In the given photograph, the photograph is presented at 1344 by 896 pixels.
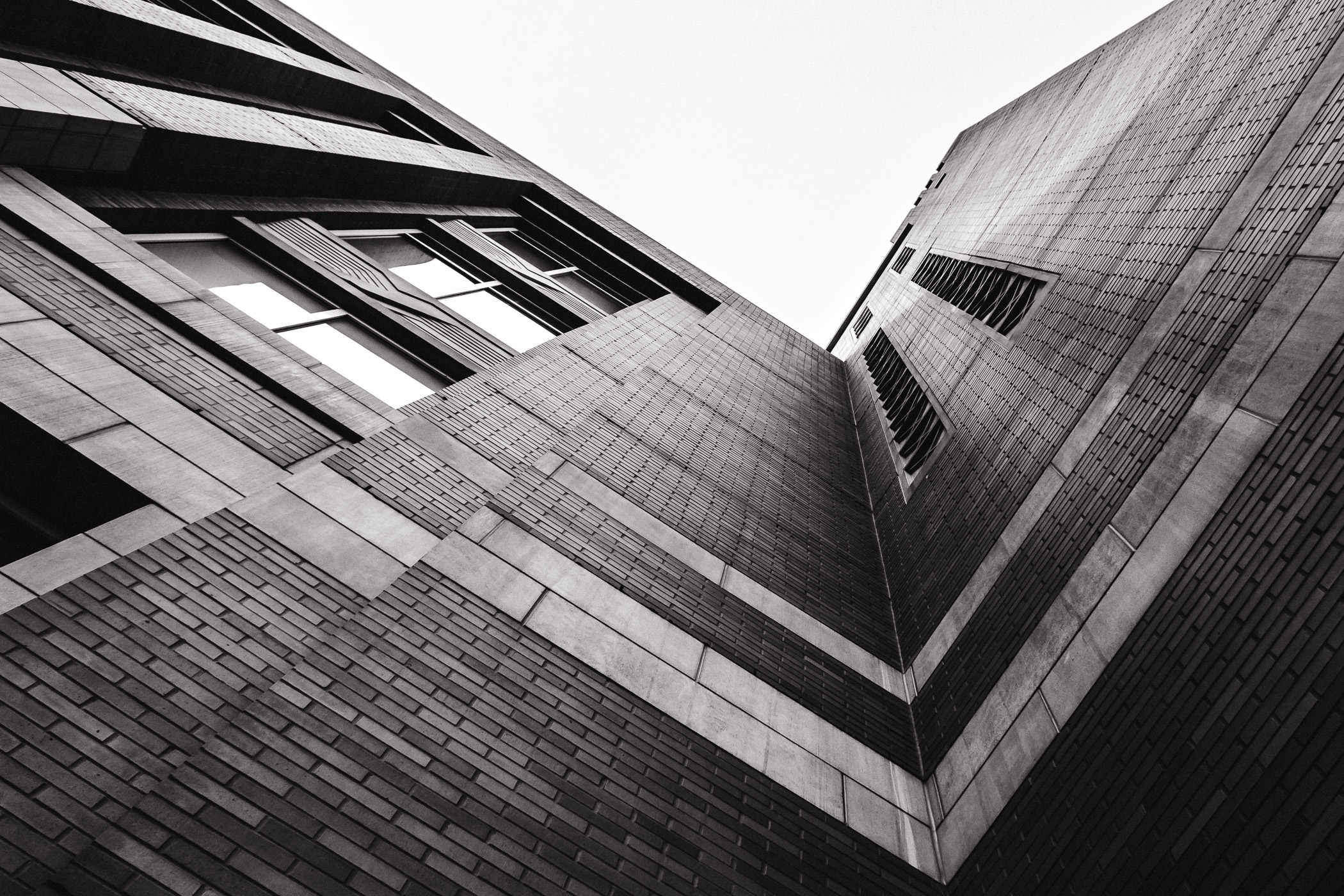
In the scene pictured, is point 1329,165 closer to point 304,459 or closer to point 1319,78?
point 1319,78

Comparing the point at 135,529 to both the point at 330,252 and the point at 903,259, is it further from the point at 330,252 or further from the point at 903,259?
the point at 903,259

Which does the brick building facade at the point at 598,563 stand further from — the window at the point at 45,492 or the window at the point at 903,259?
the window at the point at 903,259

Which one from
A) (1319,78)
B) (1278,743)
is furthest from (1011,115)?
(1278,743)

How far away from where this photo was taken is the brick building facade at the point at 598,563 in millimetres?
4586

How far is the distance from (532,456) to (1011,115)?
36674 millimetres

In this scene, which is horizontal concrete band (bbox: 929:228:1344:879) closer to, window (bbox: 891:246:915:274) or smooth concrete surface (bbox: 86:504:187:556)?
smooth concrete surface (bbox: 86:504:187:556)

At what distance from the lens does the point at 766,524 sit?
11.6 metres

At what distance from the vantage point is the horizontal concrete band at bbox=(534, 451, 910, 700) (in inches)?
363

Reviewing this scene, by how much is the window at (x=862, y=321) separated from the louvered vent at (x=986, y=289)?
30.1 ft

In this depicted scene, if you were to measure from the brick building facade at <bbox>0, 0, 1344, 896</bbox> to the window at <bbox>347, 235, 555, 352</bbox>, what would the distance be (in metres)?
0.13

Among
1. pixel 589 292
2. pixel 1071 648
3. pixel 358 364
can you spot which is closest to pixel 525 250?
pixel 589 292

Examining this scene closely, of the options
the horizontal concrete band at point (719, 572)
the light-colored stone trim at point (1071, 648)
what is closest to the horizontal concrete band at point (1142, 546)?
the light-colored stone trim at point (1071, 648)

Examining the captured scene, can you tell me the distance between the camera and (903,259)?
133ft

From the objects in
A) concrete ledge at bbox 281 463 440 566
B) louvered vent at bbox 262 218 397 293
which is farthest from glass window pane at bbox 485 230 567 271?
concrete ledge at bbox 281 463 440 566
